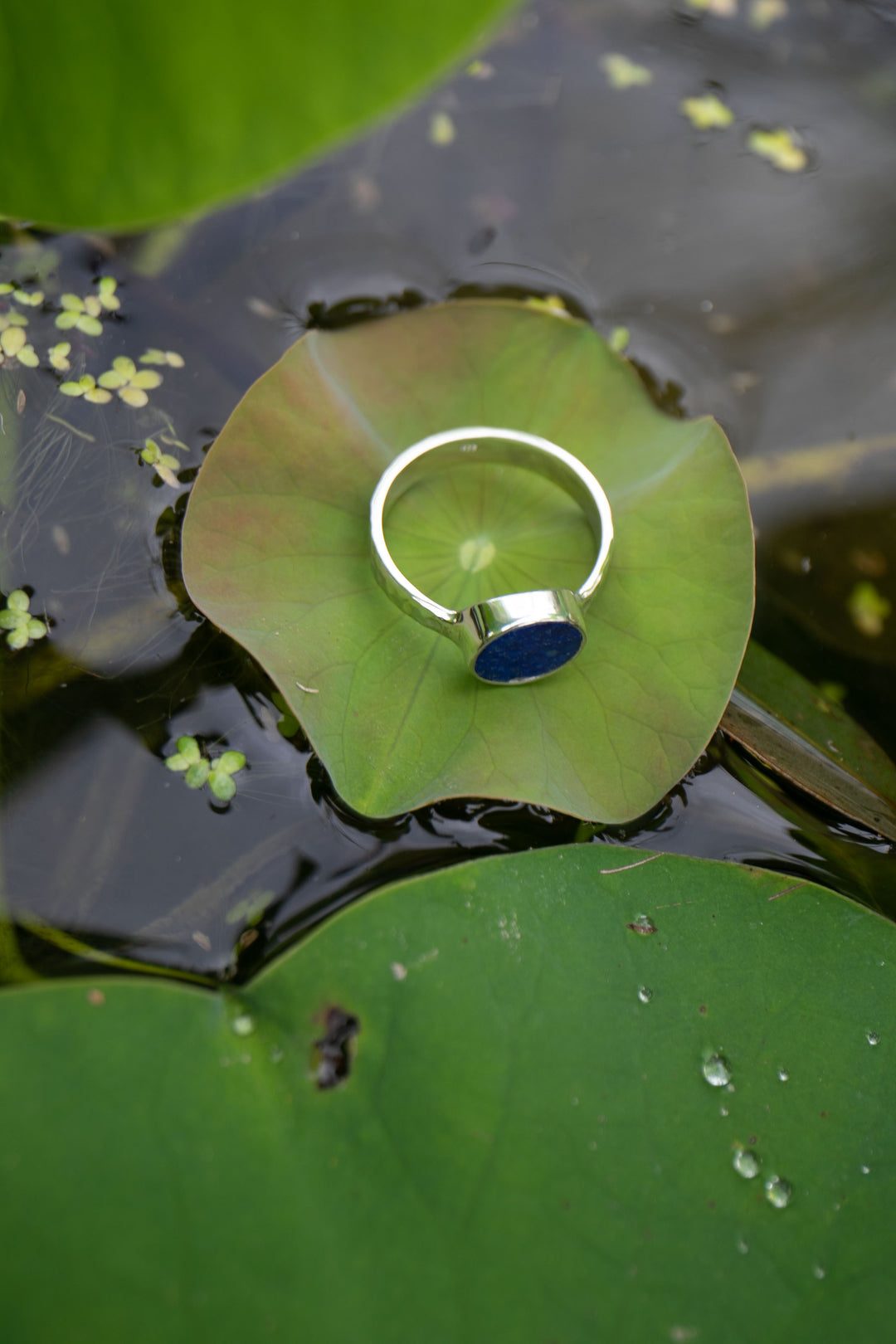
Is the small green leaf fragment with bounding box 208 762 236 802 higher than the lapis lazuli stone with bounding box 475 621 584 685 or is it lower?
lower

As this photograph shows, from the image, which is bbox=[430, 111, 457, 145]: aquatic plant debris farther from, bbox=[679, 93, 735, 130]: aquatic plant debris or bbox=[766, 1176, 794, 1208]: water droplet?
bbox=[766, 1176, 794, 1208]: water droplet

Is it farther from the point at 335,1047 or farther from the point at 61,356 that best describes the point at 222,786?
the point at 61,356

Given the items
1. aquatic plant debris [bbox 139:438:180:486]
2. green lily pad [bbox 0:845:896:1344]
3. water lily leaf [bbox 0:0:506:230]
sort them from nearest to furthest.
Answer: water lily leaf [bbox 0:0:506:230] → green lily pad [bbox 0:845:896:1344] → aquatic plant debris [bbox 139:438:180:486]

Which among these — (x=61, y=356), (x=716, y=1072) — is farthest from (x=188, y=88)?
(x=716, y=1072)

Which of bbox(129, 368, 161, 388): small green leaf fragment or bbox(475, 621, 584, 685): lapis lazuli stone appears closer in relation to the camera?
bbox(475, 621, 584, 685): lapis lazuli stone

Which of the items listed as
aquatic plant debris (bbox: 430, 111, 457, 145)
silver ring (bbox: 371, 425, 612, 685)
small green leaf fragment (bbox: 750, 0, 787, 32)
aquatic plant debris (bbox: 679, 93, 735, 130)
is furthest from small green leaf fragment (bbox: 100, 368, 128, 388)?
small green leaf fragment (bbox: 750, 0, 787, 32)

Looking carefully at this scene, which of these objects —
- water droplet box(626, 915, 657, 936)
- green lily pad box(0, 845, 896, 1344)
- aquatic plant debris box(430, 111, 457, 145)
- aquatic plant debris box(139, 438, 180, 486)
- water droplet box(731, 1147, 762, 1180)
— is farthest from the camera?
aquatic plant debris box(430, 111, 457, 145)

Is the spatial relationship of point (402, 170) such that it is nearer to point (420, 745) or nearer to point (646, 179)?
point (646, 179)
